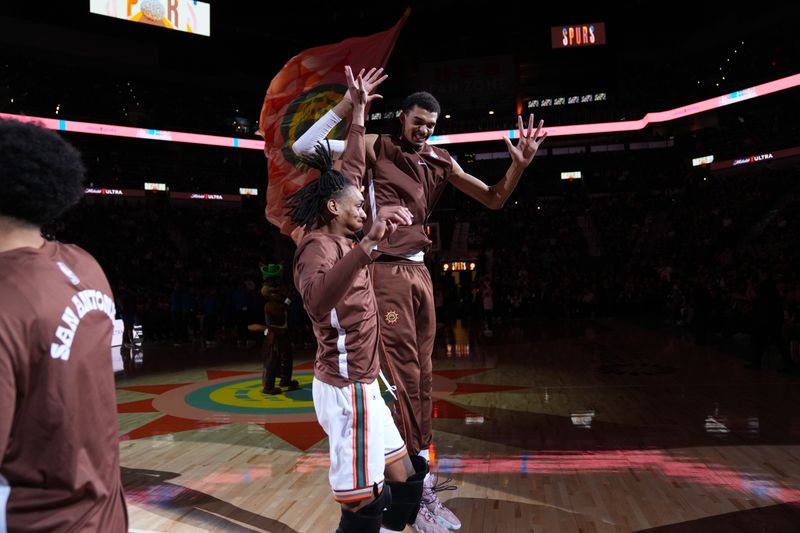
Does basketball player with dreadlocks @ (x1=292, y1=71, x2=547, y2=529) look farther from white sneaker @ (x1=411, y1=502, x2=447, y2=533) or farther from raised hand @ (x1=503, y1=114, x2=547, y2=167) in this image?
raised hand @ (x1=503, y1=114, x2=547, y2=167)

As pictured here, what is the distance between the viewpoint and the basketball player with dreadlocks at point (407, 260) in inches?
121

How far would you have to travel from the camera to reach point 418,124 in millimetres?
3209

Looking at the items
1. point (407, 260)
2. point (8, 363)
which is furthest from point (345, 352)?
point (8, 363)

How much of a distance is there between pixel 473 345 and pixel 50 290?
38.2ft

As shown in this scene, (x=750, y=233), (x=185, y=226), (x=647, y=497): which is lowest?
(x=647, y=497)

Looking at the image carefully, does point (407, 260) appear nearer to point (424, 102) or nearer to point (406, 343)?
point (406, 343)

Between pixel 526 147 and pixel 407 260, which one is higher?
pixel 526 147

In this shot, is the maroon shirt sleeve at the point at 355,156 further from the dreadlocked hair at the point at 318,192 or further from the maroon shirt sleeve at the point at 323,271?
the maroon shirt sleeve at the point at 323,271

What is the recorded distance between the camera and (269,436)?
224 inches

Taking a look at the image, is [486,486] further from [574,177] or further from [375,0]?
[574,177]

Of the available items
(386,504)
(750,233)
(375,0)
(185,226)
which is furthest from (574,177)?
(386,504)

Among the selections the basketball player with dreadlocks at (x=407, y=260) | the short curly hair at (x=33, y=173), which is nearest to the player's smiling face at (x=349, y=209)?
the basketball player with dreadlocks at (x=407, y=260)

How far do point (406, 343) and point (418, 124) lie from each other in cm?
110

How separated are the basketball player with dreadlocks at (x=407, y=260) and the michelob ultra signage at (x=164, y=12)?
20989mm
